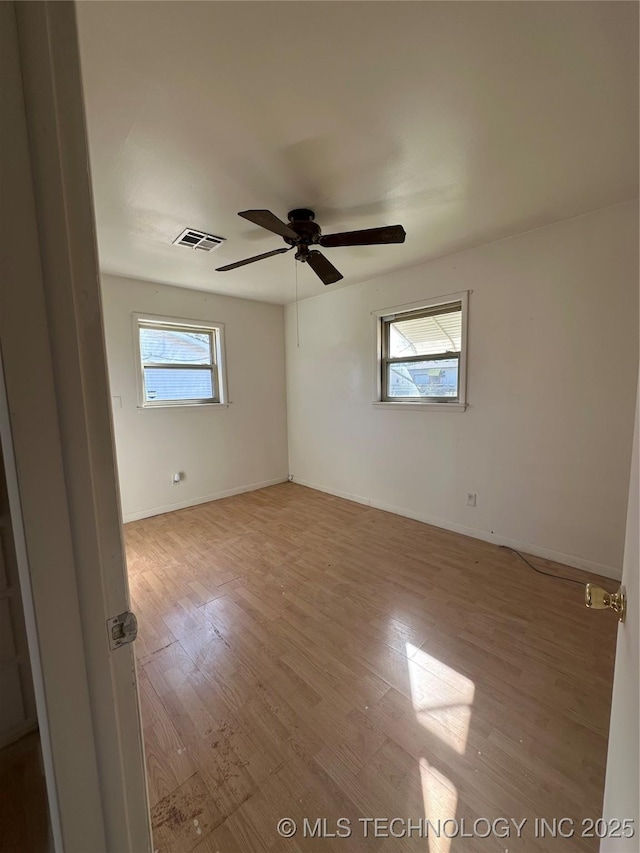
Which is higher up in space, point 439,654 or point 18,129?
point 18,129

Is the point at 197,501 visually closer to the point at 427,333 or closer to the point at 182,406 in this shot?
the point at 182,406

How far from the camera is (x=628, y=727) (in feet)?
2.22

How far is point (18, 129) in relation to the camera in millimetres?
434

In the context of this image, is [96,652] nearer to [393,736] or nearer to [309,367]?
[393,736]

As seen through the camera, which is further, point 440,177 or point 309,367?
point 309,367

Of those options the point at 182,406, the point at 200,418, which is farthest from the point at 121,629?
the point at 200,418

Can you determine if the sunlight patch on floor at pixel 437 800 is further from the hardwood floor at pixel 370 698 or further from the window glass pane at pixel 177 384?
the window glass pane at pixel 177 384

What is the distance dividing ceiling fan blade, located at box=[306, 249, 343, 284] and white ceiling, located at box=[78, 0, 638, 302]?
0.31 m

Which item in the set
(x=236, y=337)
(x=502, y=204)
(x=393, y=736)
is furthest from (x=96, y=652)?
(x=236, y=337)

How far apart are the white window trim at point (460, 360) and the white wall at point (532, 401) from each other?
5 cm

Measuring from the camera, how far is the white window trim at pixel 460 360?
2943mm

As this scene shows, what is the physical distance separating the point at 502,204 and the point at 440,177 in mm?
588

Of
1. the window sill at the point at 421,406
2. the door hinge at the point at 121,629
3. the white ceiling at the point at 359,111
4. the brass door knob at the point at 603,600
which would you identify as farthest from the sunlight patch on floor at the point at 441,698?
the white ceiling at the point at 359,111

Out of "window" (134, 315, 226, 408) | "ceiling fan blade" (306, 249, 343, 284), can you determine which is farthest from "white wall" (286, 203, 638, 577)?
"window" (134, 315, 226, 408)
